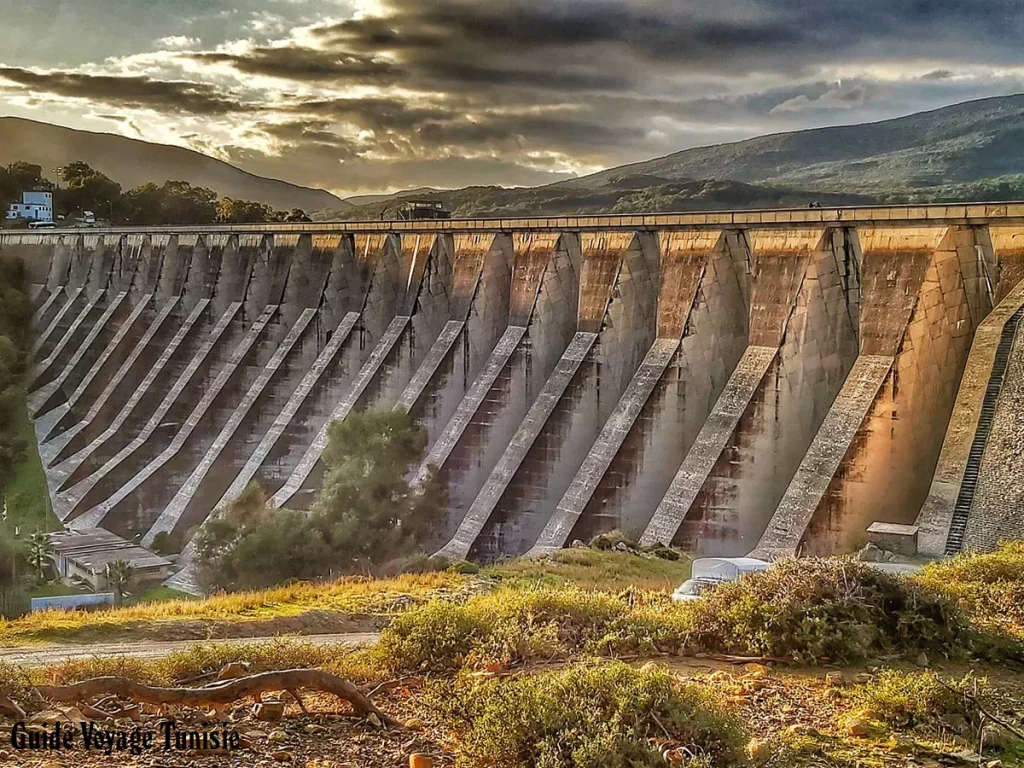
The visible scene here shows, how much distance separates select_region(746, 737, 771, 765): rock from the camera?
5.91 metres

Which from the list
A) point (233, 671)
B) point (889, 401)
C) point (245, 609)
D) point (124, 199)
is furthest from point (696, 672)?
point (124, 199)

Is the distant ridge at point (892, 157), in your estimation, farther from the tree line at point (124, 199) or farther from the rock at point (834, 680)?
the rock at point (834, 680)

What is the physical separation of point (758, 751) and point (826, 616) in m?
2.64

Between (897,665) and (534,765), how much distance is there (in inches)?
153

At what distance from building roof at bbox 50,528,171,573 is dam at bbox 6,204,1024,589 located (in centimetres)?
96

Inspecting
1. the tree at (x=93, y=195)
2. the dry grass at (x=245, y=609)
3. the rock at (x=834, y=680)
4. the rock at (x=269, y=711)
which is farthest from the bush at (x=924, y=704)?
the tree at (x=93, y=195)

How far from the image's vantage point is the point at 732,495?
1700 centimetres

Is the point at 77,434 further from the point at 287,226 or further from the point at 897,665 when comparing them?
the point at 897,665

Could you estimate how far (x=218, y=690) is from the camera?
699 cm

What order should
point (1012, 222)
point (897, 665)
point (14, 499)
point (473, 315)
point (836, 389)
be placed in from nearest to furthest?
point (897, 665), point (1012, 222), point (836, 389), point (473, 315), point (14, 499)

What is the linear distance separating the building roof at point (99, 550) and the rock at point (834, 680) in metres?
21.2

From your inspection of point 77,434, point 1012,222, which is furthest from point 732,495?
point 77,434

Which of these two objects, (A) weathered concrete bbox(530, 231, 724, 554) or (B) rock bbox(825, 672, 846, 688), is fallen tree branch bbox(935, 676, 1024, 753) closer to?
(B) rock bbox(825, 672, 846, 688)

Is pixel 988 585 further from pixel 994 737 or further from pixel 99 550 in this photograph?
pixel 99 550
